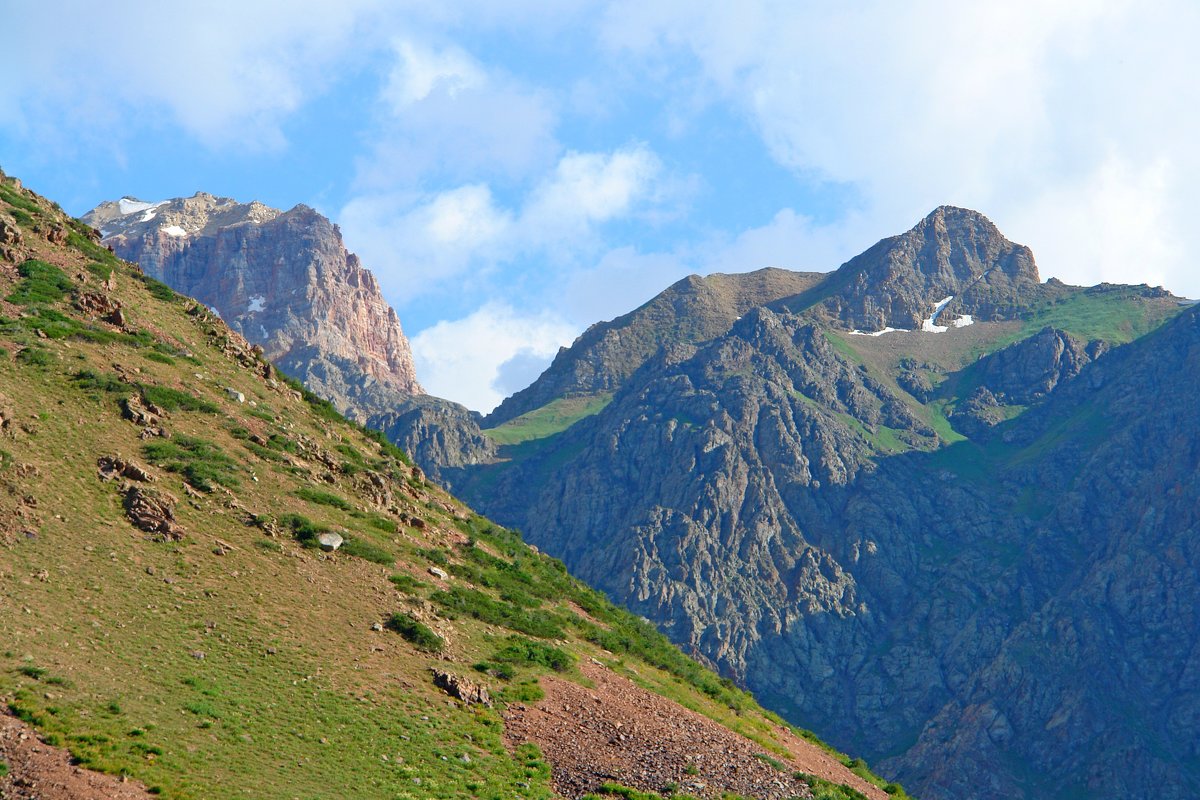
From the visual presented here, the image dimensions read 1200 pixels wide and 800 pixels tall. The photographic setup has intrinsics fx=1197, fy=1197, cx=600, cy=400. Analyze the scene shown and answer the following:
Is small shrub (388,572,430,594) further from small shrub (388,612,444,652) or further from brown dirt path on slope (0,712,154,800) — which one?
brown dirt path on slope (0,712,154,800)

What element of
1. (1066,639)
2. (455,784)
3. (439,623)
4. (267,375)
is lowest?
(455,784)

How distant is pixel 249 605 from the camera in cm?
4647

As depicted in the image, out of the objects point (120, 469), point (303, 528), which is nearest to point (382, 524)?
point (303, 528)

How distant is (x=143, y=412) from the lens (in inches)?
2211

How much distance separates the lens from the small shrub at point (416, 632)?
49281 millimetres

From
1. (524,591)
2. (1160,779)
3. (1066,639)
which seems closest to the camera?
(524,591)

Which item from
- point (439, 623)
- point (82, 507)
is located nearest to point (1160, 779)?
point (439, 623)

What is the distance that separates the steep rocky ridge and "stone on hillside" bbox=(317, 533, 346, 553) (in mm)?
121

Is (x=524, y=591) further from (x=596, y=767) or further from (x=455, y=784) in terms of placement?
(x=455, y=784)

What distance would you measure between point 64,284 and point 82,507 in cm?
2191

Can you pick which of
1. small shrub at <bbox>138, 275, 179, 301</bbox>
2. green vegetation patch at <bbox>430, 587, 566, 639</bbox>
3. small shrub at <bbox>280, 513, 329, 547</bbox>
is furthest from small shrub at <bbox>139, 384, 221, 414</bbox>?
small shrub at <bbox>138, 275, 179, 301</bbox>

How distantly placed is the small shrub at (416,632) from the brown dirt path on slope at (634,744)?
4.68 metres

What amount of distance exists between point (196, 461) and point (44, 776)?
23.7 meters

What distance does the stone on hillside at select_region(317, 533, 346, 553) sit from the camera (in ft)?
176
